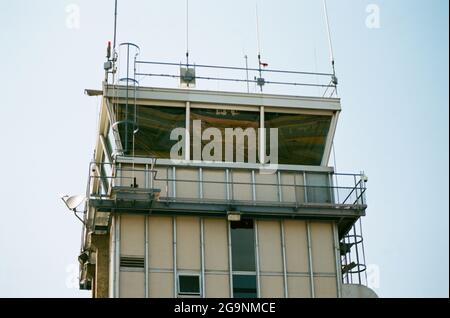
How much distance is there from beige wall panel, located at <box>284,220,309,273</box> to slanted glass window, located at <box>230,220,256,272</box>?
3.94ft

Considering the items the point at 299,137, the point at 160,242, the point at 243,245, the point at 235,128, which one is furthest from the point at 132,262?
the point at 299,137

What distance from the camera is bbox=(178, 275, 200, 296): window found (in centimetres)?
3456

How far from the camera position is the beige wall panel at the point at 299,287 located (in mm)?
35438

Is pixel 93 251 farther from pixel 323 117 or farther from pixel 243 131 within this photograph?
pixel 323 117

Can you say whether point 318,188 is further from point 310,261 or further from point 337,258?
point 310,261

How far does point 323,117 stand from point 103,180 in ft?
27.1

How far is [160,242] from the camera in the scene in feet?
116

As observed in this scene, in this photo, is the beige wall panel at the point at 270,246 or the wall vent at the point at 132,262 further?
the beige wall panel at the point at 270,246

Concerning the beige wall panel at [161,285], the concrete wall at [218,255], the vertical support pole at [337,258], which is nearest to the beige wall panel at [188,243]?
the concrete wall at [218,255]

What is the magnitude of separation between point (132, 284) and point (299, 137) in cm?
820

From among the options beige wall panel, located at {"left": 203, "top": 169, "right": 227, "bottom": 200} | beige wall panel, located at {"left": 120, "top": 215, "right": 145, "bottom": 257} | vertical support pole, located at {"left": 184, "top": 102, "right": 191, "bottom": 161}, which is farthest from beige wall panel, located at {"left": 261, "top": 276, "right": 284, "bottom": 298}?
vertical support pole, located at {"left": 184, "top": 102, "right": 191, "bottom": 161}

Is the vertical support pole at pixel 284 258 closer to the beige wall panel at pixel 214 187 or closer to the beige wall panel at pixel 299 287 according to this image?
the beige wall panel at pixel 299 287

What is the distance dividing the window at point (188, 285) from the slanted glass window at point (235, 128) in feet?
15.1
